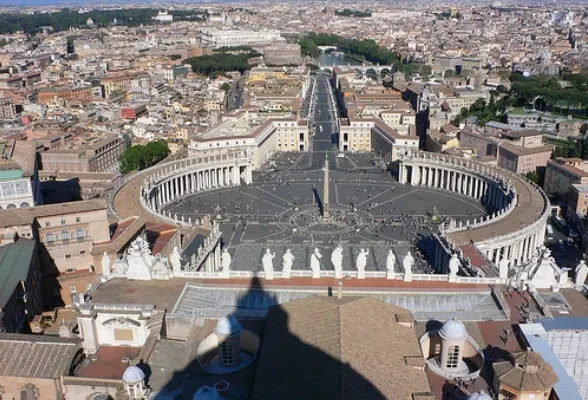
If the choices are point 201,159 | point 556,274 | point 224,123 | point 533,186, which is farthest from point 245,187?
point 556,274

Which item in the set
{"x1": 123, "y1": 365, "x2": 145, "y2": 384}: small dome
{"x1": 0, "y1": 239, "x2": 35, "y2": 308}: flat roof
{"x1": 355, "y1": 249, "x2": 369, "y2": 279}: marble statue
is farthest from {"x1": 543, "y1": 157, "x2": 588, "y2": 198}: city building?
{"x1": 123, "y1": 365, "x2": 145, "y2": 384}: small dome

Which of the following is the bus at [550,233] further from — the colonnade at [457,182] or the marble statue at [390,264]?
the marble statue at [390,264]

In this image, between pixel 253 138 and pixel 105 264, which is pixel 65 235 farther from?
pixel 253 138

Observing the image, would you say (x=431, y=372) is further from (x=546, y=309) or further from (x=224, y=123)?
(x=224, y=123)

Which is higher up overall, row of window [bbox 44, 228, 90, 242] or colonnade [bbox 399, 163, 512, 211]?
row of window [bbox 44, 228, 90, 242]

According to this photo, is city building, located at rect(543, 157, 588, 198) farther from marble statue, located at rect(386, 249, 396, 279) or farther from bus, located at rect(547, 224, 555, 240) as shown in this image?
marble statue, located at rect(386, 249, 396, 279)

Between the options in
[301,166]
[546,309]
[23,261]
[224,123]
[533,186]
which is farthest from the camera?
[224,123]

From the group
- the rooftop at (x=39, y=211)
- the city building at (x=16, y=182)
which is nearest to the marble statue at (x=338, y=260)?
the rooftop at (x=39, y=211)
